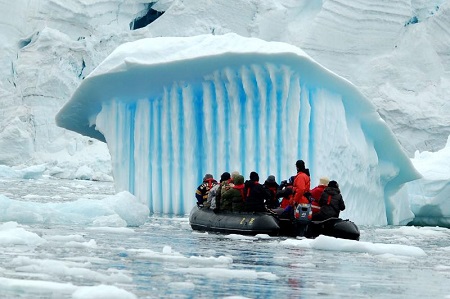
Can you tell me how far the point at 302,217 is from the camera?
39.8ft

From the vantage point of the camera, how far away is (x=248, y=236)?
12.2 meters

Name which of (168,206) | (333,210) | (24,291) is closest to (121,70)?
(168,206)

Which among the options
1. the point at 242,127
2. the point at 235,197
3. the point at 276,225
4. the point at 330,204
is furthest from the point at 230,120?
the point at 330,204

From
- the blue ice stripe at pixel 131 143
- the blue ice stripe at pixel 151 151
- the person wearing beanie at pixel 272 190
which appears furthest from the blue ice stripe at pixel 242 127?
the person wearing beanie at pixel 272 190

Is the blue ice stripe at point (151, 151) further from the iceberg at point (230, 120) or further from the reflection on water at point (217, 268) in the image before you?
the reflection on water at point (217, 268)

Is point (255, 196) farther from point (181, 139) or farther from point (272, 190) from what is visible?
point (181, 139)

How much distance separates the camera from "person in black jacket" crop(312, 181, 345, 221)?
1202cm

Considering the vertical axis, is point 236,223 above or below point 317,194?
below

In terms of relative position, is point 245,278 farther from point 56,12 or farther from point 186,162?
point 56,12

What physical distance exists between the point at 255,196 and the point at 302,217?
29.6 inches

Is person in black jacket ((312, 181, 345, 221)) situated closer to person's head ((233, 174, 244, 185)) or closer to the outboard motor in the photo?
the outboard motor

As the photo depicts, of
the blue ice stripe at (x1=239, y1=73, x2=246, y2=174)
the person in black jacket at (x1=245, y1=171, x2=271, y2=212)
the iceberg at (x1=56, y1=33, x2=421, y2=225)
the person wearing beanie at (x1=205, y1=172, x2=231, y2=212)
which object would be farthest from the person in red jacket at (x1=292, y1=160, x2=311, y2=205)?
the blue ice stripe at (x1=239, y1=73, x2=246, y2=174)

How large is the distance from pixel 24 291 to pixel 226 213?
23.8ft

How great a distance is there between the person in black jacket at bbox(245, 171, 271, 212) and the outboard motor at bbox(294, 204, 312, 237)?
0.52 metres
